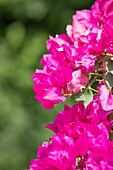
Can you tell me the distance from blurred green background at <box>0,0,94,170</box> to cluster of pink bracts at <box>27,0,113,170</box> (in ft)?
10.4

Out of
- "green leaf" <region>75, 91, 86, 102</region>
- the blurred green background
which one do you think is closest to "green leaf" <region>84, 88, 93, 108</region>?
"green leaf" <region>75, 91, 86, 102</region>

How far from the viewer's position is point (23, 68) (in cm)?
482

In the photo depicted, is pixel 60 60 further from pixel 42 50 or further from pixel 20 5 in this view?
pixel 20 5

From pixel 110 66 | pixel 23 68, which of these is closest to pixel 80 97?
pixel 110 66

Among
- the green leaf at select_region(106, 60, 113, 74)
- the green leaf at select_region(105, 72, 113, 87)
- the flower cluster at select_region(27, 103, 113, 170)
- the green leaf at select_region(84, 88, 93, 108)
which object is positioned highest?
the green leaf at select_region(106, 60, 113, 74)

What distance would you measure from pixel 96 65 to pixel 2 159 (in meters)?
3.37

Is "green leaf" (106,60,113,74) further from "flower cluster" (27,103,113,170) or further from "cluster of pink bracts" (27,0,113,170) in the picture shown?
"flower cluster" (27,103,113,170)

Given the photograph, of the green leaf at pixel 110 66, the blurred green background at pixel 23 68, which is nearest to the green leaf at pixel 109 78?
the green leaf at pixel 110 66

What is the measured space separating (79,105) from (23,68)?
11.8 feet

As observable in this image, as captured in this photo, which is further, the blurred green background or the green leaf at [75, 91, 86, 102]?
the blurred green background

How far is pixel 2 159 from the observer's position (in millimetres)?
4426

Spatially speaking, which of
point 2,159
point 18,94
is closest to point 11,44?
point 18,94

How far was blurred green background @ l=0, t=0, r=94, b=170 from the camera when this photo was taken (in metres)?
4.48

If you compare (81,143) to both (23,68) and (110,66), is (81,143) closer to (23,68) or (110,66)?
(110,66)
